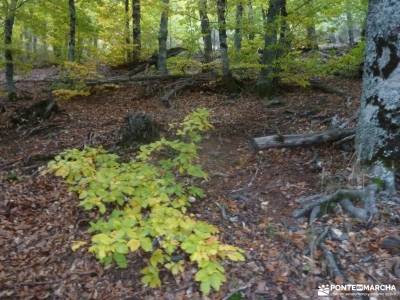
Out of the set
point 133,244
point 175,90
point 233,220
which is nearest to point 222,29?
point 175,90

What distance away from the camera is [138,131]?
27.2 ft

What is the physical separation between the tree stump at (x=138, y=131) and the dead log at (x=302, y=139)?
230 centimetres

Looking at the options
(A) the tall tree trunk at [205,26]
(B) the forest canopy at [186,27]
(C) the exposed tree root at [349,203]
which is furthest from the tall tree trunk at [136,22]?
(C) the exposed tree root at [349,203]

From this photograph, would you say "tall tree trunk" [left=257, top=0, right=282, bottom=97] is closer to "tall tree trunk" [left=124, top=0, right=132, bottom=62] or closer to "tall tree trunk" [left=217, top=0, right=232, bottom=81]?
"tall tree trunk" [left=217, top=0, right=232, bottom=81]

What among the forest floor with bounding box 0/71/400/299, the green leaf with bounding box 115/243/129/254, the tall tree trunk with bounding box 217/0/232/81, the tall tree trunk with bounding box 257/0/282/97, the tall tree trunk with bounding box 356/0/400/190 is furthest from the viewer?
the tall tree trunk with bounding box 217/0/232/81

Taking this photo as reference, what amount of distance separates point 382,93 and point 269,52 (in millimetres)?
6289

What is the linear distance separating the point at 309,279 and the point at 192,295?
126 centimetres

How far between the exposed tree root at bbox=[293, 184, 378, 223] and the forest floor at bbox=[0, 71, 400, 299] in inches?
5.1

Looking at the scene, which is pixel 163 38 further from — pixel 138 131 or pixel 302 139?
pixel 302 139

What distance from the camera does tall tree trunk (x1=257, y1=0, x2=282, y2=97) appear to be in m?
10.7

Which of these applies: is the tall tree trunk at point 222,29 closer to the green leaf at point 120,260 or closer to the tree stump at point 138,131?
the tree stump at point 138,131

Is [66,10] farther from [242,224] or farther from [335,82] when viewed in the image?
[242,224]

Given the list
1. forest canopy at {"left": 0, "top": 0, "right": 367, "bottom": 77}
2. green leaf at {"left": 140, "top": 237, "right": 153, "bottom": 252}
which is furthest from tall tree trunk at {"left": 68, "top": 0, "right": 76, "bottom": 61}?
green leaf at {"left": 140, "top": 237, "right": 153, "bottom": 252}

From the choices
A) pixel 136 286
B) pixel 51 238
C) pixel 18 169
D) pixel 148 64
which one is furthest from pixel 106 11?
pixel 136 286
